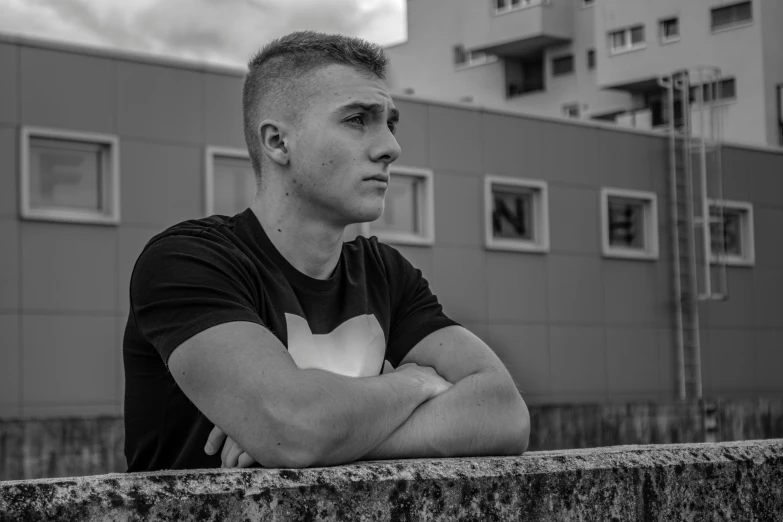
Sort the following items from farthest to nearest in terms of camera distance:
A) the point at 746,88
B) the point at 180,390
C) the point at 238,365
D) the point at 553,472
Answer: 1. the point at 746,88
2. the point at 180,390
3. the point at 238,365
4. the point at 553,472

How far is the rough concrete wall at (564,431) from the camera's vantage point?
13539mm

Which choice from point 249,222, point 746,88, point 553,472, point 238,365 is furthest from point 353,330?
point 746,88

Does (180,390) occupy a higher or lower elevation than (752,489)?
higher

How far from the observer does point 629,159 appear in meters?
27.7

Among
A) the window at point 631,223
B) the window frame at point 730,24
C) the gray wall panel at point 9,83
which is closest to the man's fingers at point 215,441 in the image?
the gray wall panel at point 9,83

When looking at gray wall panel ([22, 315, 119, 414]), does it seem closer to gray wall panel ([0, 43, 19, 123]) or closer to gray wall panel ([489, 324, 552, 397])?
gray wall panel ([0, 43, 19, 123])

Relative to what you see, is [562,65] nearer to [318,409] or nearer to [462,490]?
[318,409]

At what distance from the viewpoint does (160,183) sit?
20.7m

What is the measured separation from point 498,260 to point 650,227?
14.7 feet

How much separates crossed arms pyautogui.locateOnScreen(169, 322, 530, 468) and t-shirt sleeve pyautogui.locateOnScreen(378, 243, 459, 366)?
36cm

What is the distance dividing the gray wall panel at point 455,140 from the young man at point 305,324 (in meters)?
20.9

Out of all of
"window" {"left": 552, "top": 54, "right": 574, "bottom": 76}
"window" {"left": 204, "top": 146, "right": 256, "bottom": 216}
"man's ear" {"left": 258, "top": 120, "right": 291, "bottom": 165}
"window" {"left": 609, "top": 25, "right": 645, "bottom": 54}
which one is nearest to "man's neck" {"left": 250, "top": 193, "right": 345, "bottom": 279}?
"man's ear" {"left": 258, "top": 120, "right": 291, "bottom": 165}

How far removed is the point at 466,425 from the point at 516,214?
76.4 ft

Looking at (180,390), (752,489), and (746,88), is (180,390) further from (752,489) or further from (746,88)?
(746,88)
